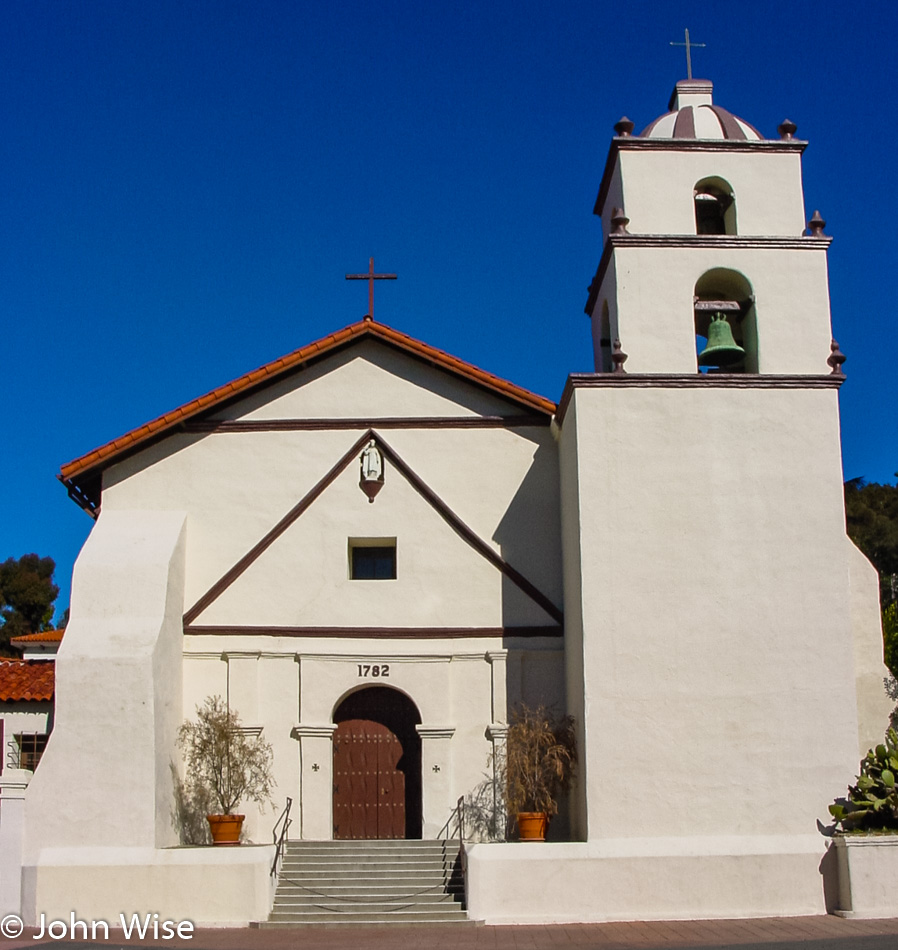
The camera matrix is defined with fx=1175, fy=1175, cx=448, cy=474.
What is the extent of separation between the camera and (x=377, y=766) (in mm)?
17391

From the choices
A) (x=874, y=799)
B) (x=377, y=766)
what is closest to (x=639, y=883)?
(x=874, y=799)

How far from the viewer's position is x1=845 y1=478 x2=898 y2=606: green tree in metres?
39.2

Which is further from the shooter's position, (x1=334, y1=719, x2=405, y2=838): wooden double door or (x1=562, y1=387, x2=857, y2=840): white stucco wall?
(x1=334, y1=719, x2=405, y2=838): wooden double door

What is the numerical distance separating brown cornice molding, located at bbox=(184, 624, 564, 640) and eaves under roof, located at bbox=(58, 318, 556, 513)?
3061 mm

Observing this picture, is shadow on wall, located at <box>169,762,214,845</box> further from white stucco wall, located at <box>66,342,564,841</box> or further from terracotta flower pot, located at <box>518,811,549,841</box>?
terracotta flower pot, located at <box>518,811,549,841</box>

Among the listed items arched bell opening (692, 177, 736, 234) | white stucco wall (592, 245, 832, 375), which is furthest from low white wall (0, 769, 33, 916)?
arched bell opening (692, 177, 736, 234)

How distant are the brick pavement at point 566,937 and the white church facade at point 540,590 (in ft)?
1.50

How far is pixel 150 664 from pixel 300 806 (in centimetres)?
307

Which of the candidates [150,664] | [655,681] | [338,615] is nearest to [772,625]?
[655,681]

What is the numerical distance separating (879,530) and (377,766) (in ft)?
88.7

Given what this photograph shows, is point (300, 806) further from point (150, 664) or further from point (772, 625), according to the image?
point (772, 625)

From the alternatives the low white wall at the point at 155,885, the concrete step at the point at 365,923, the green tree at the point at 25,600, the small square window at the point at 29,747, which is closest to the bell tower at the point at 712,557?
the concrete step at the point at 365,923

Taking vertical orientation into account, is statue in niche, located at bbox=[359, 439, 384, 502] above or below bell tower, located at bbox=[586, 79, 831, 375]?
below

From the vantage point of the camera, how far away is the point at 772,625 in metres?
15.5
